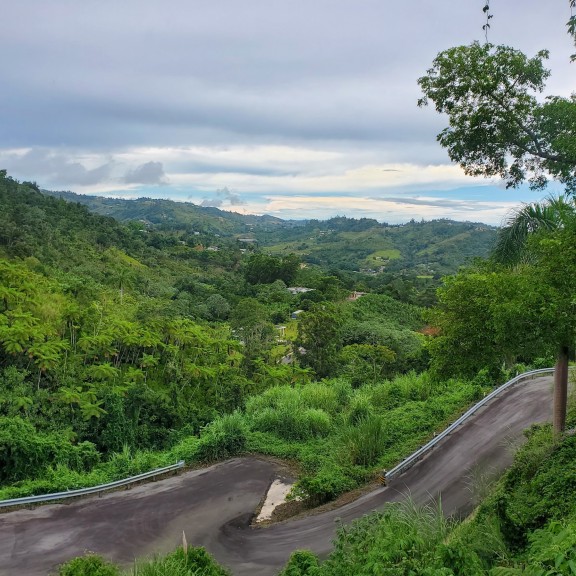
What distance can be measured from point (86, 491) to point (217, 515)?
→ 8.78 feet

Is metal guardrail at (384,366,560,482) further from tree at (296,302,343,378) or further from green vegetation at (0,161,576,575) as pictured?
tree at (296,302,343,378)

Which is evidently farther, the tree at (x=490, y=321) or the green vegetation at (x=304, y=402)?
the tree at (x=490, y=321)

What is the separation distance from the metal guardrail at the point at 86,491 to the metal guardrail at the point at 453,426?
4.71 m

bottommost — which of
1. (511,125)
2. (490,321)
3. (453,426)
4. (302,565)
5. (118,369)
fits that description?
(453,426)

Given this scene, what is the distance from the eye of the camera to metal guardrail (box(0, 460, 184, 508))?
340 inches

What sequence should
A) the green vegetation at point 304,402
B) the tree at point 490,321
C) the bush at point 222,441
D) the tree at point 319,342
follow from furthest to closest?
the tree at point 319,342 < the bush at point 222,441 < the tree at point 490,321 < the green vegetation at point 304,402

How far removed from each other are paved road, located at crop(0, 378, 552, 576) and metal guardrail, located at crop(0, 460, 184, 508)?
0.54ft

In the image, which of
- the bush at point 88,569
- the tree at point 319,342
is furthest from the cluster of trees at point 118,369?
the bush at point 88,569

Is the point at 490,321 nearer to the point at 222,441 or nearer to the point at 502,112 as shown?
the point at 502,112

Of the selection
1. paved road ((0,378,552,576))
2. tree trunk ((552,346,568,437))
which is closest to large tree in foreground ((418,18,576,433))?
tree trunk ((552,346,568,437))

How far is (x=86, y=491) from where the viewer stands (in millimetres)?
9266

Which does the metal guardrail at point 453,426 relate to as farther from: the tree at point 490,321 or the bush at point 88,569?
the bush at point 88,569

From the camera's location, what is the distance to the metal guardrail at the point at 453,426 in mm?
9769

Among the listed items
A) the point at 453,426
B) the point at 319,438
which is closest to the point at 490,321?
the point at 453,426
